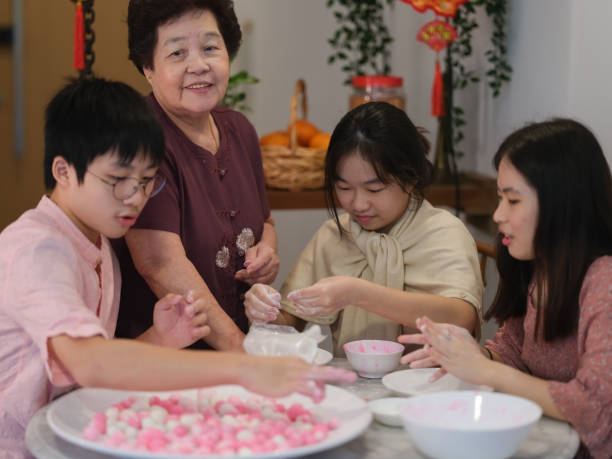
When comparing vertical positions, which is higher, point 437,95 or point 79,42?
point 79,42

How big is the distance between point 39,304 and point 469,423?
0.65m

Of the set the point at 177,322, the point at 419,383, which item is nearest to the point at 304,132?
the point at 177,322

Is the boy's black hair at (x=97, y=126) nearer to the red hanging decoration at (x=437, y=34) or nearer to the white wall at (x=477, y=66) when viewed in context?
the white wall at (x=477, y=66)

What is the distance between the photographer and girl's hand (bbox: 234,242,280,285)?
1.75 meters

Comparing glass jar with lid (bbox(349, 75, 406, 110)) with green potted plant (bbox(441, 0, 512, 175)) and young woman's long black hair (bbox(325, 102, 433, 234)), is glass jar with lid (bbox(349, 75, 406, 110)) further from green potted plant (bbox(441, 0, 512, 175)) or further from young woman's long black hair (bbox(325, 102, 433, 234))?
young woman's long black hair (bbox(325, 102, 433, 234))

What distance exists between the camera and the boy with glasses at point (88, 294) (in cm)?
116

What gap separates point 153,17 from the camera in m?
1.65

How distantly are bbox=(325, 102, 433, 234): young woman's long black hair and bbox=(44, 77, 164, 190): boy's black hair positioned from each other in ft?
1.66

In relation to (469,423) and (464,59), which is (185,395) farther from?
(464,59)

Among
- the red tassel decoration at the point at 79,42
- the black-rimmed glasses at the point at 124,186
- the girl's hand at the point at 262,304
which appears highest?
the red tassel decoration at the point at 79,42

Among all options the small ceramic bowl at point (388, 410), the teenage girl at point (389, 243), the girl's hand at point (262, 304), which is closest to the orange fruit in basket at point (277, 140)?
the teenage girl at point (389, 243)

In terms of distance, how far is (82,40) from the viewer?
8.09 feet

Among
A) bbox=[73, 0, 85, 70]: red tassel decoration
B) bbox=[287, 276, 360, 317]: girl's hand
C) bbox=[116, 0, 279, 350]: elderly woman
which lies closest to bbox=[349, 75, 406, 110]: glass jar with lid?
bbox=[73, 0, 85, 70]: red tassel decoration

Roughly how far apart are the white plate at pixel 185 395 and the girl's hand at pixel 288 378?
68 millimetres
